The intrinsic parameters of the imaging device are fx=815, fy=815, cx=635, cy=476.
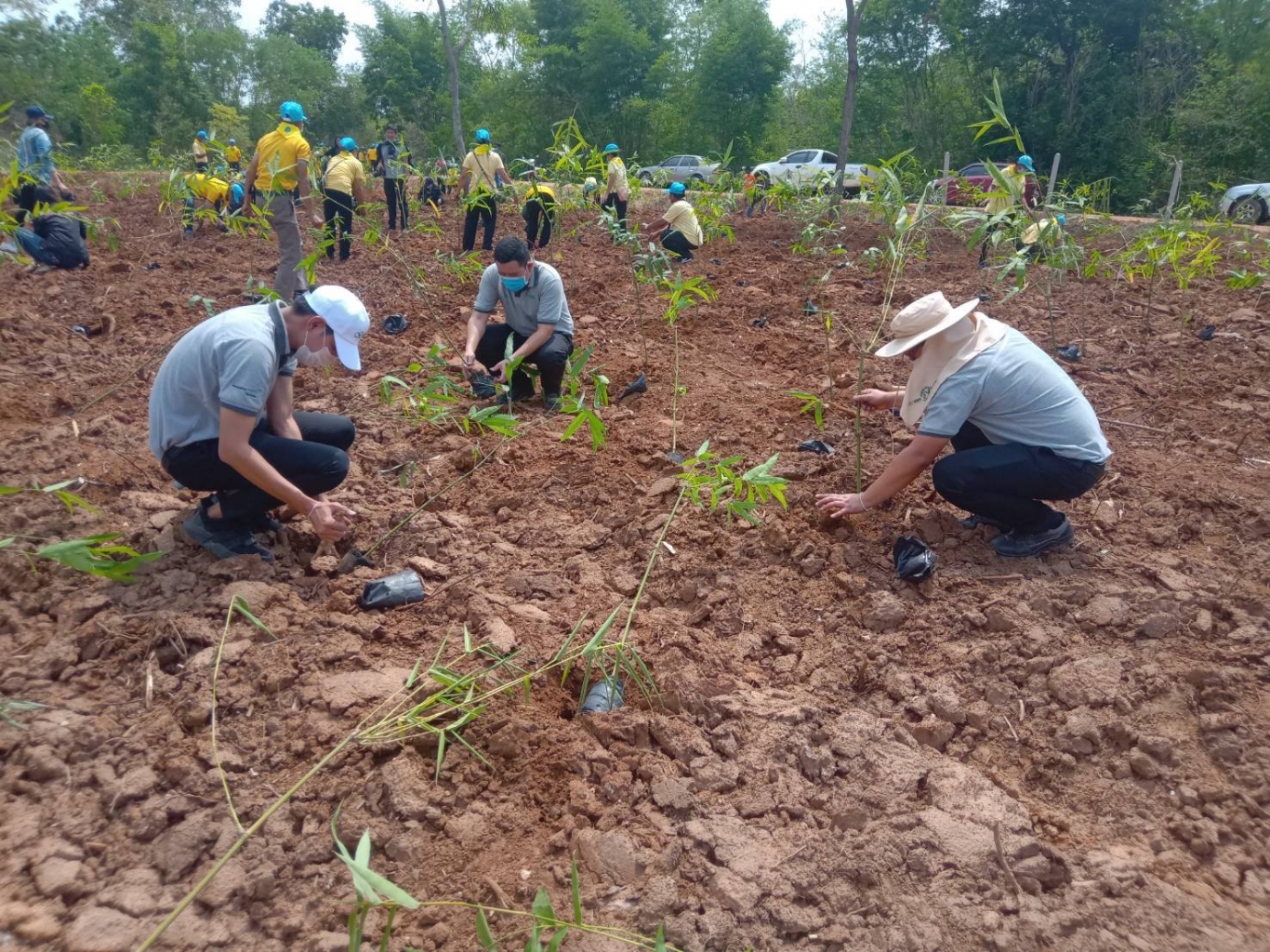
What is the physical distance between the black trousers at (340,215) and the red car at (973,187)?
4.18 meters

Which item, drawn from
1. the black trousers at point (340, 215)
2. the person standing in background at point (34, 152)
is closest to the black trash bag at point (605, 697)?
the black trousers at point (340, 215)

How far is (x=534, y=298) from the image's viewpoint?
4.17 m

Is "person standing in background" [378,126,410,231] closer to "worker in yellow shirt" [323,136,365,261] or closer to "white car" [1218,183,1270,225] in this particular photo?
"worker in yellow shirt" [323,136,365,261]

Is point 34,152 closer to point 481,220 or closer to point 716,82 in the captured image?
point 481,220

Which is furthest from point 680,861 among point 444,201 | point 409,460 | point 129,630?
point 444,201

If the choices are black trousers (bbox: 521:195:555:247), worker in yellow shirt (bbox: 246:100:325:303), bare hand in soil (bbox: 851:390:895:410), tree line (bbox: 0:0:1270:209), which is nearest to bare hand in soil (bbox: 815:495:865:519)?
bare hand in soil (bbox: 851:390:895:410)

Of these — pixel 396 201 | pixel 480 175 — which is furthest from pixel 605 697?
pixel 396 201

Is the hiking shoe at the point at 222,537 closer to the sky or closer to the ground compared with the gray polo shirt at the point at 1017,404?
closer to the ground

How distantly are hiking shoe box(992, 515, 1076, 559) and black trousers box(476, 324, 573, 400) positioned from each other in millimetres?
2280

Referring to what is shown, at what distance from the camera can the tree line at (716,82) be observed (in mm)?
17531

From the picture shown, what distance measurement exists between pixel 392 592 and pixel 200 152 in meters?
10.0

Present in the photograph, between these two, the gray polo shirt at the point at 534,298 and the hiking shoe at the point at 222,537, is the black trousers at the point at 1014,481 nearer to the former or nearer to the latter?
the gray polo shirt at the point at 534,298

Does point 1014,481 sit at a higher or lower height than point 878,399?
lower

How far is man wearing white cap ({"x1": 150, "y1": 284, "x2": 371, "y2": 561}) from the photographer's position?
2.41 meters
